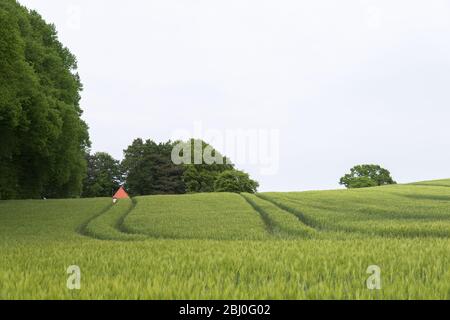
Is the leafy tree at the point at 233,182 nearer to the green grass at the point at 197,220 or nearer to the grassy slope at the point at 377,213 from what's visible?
the grassy slope at the point at 377,213

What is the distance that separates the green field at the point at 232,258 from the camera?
7895 mm

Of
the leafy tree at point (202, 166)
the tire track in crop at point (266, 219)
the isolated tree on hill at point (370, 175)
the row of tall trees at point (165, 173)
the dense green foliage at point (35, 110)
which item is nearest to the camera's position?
the tire track in crop at point (266, 219)

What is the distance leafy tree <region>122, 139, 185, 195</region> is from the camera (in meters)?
96.8

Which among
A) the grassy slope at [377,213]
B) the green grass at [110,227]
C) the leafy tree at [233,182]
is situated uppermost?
the leafy tree at [233,182]

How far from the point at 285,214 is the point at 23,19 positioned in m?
25.5

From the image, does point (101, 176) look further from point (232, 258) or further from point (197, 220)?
point (232, 258)

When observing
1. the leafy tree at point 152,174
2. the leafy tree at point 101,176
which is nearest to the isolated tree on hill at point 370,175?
the leafy tree at point 152,174

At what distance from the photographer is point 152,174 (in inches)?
3848

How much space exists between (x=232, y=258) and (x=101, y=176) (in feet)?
313

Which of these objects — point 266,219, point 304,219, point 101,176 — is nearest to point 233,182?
point 101,176

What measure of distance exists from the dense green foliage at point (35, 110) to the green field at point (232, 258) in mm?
8120

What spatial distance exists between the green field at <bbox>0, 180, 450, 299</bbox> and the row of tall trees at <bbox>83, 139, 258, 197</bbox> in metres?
59.4

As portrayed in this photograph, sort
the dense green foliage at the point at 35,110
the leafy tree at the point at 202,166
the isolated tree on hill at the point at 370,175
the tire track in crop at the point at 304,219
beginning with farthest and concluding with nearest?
1. the isolated tree on hill at the point at 370,175
2. the leafy tree at the point at 202,166
3. the dense green foliage at the point at 35,110
4. the tire track in crop at the point at 304,219
